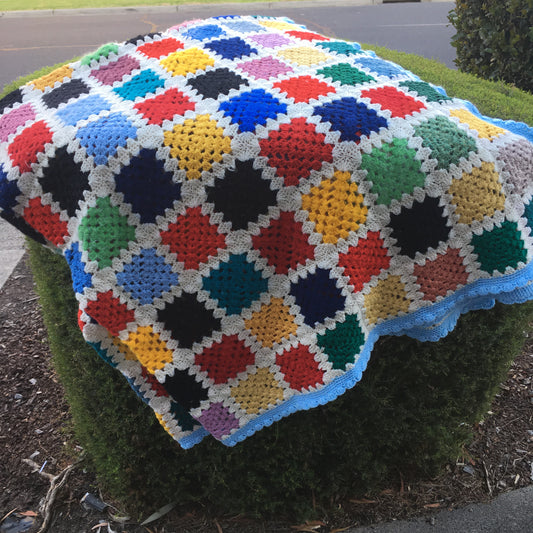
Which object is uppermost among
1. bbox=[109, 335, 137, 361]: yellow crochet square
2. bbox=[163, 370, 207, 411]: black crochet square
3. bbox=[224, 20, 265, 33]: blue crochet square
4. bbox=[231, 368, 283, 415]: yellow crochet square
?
bbox=[224, 20, 265, 33]: blue crochet square

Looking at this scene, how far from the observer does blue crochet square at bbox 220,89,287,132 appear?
5.60 feet

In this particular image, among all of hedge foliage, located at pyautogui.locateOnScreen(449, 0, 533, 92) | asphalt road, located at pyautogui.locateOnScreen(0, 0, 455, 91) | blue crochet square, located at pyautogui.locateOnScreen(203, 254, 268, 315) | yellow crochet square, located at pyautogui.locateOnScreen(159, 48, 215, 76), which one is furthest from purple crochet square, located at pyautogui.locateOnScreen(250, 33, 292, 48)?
asphalt road, located at pyautogui.locateOnScreen(0, 0, 455, 91)

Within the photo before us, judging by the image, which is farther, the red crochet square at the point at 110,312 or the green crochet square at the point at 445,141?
the green crochet square at the point at 445,141

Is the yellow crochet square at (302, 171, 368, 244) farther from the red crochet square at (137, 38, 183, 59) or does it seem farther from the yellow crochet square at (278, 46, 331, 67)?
the red crochet square at (137, 38, 183, 59)

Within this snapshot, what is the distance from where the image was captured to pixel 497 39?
5.27 meters

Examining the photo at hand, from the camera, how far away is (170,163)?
1.65m

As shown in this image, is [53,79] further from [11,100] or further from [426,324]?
[426,324]

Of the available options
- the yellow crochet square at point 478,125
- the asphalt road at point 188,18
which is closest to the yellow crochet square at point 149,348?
the yellow crochet square at point 478,125

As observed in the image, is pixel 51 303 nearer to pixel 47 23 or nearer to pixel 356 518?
pixel 356 518

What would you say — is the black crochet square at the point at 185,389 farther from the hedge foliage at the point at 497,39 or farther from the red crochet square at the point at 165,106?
the hedge foliage at the point at 497,39

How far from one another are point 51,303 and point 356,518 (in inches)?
61.5

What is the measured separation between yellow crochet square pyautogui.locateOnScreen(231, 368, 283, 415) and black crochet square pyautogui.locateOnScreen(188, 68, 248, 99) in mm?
886

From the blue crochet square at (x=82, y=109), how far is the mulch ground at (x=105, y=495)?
1.55 meters

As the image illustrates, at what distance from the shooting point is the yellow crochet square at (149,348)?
5.51 ft
